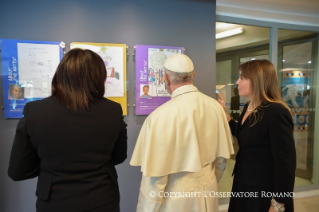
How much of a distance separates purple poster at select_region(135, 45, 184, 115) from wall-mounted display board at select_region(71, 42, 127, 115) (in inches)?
5.8

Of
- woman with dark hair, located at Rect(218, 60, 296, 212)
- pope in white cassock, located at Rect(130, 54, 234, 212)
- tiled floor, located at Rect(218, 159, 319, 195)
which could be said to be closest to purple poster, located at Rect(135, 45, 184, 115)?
pope in white cassock, located at Rect(130, 54, 234, 212)

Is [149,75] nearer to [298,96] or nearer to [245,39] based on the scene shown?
[245,39]

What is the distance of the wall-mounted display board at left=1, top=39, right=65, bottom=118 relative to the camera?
5.58ft

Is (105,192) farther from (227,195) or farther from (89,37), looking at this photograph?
(227,195)

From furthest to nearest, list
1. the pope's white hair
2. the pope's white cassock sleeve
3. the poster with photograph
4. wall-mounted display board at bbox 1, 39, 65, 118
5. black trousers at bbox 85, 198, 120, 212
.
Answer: the poster with photograph < wall-mounted display board at bbox 1, 39, 65, 118 < the pope's white hair < the pope's white cassock sleeve < black trousers at bbox 85, 198, 120, 212

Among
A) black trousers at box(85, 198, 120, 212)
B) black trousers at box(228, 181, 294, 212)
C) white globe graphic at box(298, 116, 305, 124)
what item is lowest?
black trousers at box(228, 181, 294, 212)

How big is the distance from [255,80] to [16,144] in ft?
4.92

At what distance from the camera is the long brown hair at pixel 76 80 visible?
→ 2.90 ft

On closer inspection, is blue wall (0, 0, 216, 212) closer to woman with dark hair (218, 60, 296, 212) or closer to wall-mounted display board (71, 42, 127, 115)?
wall-mounted display board (71, 42, 127, 115)

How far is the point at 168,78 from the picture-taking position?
4.03 feet

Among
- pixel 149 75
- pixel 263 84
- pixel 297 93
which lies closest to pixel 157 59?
pixel 149 75

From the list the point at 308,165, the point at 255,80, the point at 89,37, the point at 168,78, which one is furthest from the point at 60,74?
the point at 308,165

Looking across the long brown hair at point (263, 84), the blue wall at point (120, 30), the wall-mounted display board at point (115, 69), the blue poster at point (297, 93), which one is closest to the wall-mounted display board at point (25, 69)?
the blue wall at point (120, 30)

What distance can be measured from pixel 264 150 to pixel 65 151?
122 centimetres
